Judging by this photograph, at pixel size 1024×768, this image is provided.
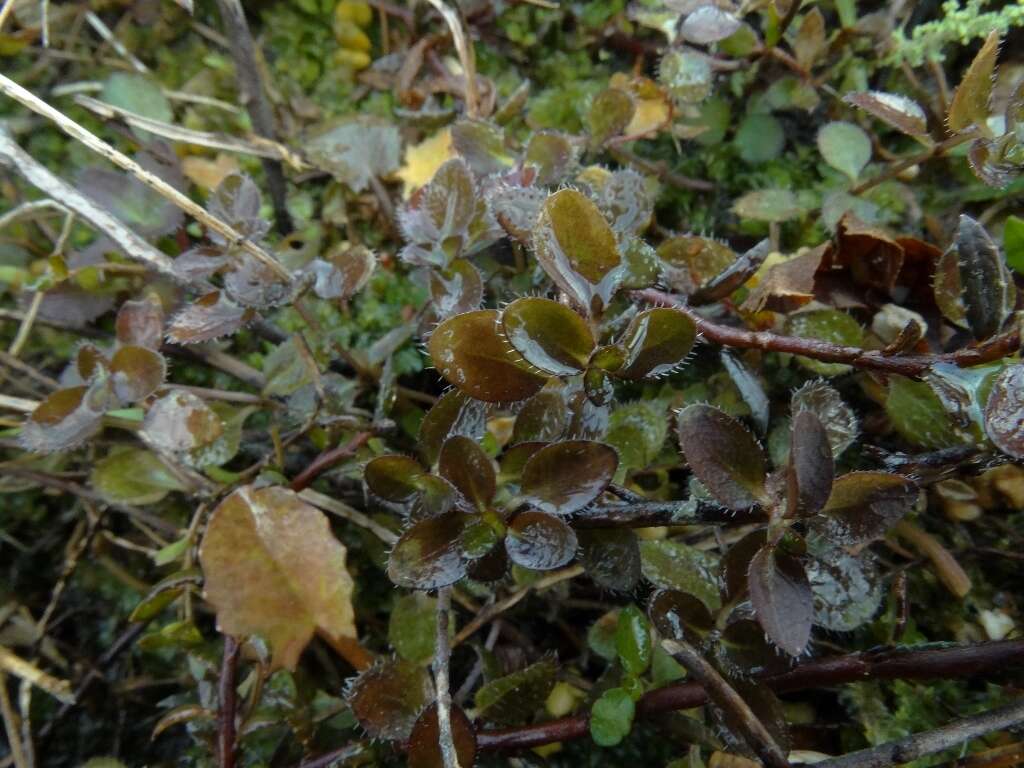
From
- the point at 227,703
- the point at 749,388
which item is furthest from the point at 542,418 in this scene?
the point at 227,703

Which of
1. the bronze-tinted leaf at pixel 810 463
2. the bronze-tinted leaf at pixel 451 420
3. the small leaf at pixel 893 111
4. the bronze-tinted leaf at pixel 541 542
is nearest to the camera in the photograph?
the bronze-tinted leaf at pixel 810 463

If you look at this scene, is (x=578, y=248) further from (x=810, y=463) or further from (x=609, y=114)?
(x=609, y=114)

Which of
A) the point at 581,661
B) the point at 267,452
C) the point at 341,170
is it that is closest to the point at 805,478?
the point at 581,661

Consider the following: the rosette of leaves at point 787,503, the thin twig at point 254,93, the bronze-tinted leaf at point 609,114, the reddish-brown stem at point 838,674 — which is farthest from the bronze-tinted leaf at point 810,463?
the thin twig at point 254,93

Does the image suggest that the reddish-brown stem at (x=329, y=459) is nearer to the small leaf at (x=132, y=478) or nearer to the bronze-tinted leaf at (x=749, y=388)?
the small leaf at (x=132, y=478)

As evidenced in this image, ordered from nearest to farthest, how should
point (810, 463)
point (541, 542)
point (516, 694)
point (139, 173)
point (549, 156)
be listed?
point (810, 463)
point (541, 542)
point (516, 694)
point (139, 173)
point (549, 156)

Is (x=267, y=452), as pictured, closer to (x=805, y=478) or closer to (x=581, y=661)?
(x=581, y=661)
